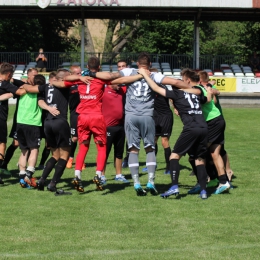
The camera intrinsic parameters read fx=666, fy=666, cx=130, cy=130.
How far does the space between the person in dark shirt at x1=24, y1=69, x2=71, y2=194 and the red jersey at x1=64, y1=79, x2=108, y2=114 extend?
32cm

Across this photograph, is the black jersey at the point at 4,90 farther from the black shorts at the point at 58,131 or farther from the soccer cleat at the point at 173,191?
the soccer cleat at the point at 173,191

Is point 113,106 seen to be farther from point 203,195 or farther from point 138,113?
point 203,195

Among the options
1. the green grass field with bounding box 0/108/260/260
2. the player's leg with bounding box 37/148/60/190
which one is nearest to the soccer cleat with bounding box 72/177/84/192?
the green grass field with bounding box 0/108/260/260

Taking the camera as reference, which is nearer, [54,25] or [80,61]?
[80,61]

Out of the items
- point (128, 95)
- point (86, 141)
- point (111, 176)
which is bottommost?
point (111, 176)

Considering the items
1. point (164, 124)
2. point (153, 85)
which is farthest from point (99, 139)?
point (164, 124)

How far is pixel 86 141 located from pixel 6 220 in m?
2.24

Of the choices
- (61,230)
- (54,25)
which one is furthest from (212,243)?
(54,25)

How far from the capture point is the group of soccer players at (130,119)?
9664 mm

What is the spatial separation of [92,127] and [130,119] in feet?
1.94

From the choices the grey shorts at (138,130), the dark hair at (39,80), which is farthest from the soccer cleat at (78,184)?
the dark hair at (39,80)

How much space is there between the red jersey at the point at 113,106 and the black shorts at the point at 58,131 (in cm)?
148

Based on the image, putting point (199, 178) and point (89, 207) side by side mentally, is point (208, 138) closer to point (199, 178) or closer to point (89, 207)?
point (199, 178)

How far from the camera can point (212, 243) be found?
7.17 meters
